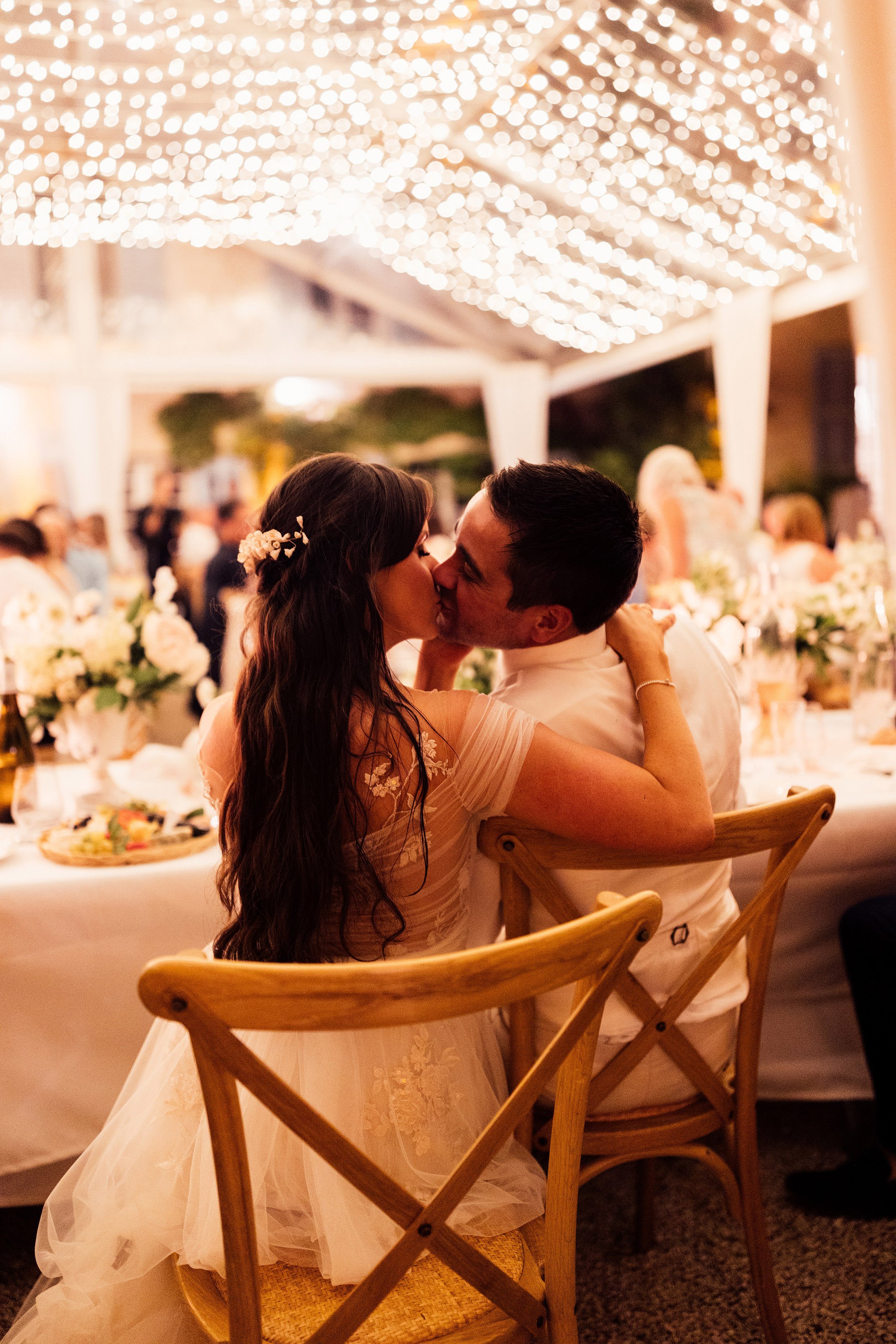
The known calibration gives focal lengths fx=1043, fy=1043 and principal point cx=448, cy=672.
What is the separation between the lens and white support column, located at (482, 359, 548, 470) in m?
11.2

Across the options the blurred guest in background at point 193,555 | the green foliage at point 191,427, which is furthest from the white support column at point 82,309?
the blurred guest in background at point 193,555

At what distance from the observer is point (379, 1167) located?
3.34ft

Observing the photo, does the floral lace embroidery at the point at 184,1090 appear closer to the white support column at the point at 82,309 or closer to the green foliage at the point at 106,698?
the green foliage at the point at 106,698

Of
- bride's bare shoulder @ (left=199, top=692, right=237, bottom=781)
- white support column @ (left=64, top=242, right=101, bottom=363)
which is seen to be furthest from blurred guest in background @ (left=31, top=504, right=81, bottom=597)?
bride's bare shoulder @ (left=199, top=692, right=237, bottom=781)

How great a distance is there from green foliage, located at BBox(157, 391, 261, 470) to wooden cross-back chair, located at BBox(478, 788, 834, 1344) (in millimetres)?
10257

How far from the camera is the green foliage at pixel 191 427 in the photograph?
11.0 m

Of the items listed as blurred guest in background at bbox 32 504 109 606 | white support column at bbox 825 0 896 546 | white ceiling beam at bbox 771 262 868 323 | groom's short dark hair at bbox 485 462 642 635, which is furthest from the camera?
blurred guest in background at bbox 32 504 109 606

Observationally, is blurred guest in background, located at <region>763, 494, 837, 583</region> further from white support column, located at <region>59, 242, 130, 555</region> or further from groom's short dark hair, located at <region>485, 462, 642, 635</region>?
white support column, located at <region>59, 242, 130, 555</region>

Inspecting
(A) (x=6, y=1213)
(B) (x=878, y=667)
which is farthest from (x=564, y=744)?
(A) (x=6, y=1213)

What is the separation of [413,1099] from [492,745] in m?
0.43

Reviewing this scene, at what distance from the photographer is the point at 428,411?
11.7m

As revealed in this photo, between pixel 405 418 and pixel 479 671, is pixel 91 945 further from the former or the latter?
pixel 405 418

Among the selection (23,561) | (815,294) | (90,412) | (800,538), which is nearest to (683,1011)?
(23,561)

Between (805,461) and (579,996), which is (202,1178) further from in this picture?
(805,461)
